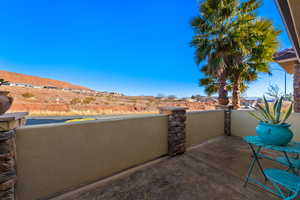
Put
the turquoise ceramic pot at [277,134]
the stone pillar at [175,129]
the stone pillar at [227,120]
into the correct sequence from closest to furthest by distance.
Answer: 1. the turquoise ceramic pot at [277,134]
2. the stone pillar at [175,129]
3. the stone pillar at [227,120]

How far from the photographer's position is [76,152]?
6.17 feet

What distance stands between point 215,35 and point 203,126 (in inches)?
143

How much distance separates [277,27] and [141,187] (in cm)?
734

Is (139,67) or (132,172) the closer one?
Answer: (132,172)

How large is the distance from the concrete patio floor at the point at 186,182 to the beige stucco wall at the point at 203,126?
80cm

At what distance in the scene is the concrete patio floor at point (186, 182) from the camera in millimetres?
1724

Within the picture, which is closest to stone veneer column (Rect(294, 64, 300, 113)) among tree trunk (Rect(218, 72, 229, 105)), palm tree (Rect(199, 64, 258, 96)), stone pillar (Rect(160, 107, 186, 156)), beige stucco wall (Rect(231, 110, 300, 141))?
palm tree (Rect(199, 64, 258, 96))

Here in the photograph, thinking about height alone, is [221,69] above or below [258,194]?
above

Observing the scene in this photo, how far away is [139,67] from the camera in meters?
22.1

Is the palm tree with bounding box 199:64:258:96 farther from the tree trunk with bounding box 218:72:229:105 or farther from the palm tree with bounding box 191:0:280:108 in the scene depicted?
the tree trunk with bounding box 218:72:229:105

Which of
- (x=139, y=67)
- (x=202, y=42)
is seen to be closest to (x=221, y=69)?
(x=202, y=42)

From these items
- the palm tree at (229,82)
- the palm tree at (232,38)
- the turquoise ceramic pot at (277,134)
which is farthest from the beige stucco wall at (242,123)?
the turquoise ceramic pot at (277,134)

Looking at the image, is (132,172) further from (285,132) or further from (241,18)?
(241,18)

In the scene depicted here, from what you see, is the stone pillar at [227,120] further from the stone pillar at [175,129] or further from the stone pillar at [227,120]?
the stone pillar at [175,129]
